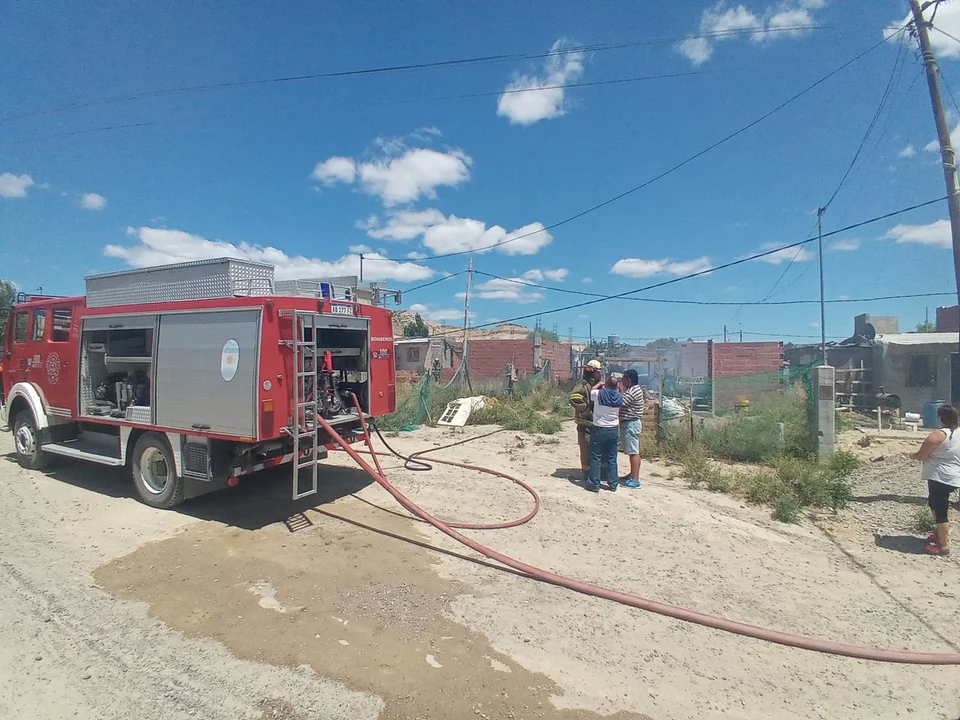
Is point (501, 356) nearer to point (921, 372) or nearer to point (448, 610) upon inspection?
point (921, 372)

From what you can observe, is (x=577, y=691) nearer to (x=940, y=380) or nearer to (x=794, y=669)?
(x=794, y=669)

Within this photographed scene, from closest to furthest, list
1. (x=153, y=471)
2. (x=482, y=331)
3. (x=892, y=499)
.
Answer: (x=153, y=471)
(x=892, y=499)
(x=482, y=331)

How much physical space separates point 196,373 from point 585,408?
5.20m

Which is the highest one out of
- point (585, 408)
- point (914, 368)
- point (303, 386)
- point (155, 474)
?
point (914, 368)

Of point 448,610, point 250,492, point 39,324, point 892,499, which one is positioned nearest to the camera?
point 448,610

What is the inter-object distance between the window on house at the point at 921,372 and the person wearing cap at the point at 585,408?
19.4m

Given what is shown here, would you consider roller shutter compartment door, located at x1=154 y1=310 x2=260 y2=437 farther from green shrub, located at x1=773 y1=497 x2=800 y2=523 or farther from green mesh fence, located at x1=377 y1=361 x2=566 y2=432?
green shrub, located at x1=773 y1=497 x2=800 y2=523

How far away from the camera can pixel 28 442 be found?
8.53m

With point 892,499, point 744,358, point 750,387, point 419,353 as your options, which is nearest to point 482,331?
point 419,353

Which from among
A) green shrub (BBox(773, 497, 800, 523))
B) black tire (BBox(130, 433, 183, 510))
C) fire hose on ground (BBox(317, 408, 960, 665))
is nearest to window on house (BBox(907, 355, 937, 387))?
green shrub (BBox(773, 497, 800, 523))

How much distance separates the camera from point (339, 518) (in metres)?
6.36

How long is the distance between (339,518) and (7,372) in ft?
24.1

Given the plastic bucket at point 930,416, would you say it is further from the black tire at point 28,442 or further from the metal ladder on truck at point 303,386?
the black tire at point 28,442

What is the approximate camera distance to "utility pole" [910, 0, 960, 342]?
701cm
